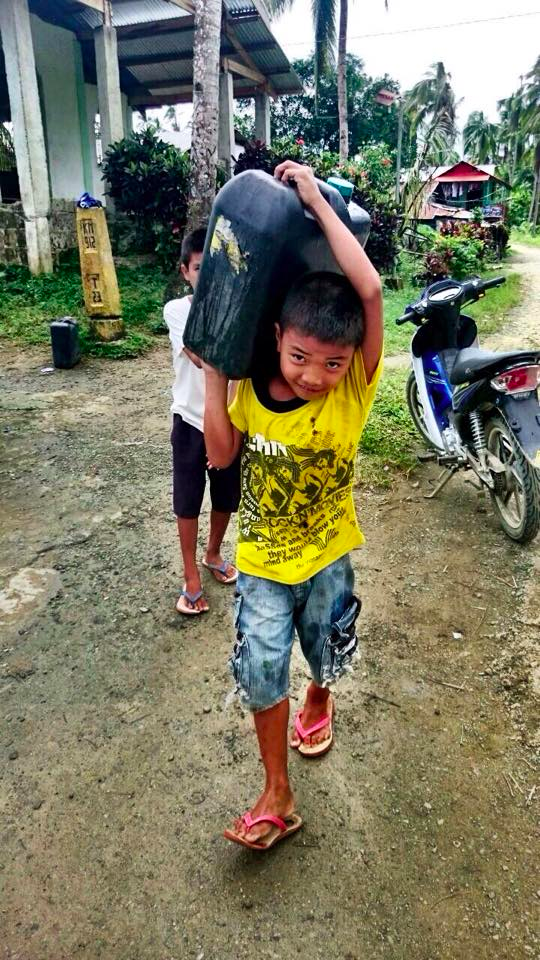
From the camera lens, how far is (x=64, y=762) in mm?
1966

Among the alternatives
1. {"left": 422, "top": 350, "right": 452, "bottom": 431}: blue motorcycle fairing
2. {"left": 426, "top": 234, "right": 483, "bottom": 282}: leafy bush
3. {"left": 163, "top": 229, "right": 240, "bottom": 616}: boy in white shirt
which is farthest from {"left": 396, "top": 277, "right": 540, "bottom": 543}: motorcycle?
{"left": 426, "top": 234, "right": 483, "bottom": 282}: leafy bush

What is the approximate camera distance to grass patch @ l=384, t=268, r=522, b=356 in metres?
7.63

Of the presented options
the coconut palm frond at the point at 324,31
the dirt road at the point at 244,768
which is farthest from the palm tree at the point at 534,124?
the dirt road at the point at 244,768

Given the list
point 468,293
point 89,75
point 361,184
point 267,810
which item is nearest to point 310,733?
point 267,810

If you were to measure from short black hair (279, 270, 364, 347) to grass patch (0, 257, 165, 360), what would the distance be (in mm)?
5952

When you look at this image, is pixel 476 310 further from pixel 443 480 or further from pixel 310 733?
pixel 310 733

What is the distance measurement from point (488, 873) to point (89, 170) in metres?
13.4

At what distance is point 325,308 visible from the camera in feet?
4.39

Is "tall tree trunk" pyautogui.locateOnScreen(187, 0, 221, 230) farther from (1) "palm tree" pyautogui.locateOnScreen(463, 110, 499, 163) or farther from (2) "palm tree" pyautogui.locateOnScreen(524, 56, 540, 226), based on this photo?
(1) "palm tree" pyautogui.locateOnScreen(463, 110, 499, 163)

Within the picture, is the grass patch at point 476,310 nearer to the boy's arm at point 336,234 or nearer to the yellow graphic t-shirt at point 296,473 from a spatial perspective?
the yellow graphic t-shirt at point 296,473

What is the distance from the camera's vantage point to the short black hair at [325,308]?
1.34m

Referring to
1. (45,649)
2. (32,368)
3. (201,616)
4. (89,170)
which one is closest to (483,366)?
(201,616)

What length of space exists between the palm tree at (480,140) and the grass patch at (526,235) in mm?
8877

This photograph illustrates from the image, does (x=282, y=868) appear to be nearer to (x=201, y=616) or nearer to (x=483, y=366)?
(x=201, y=616)
